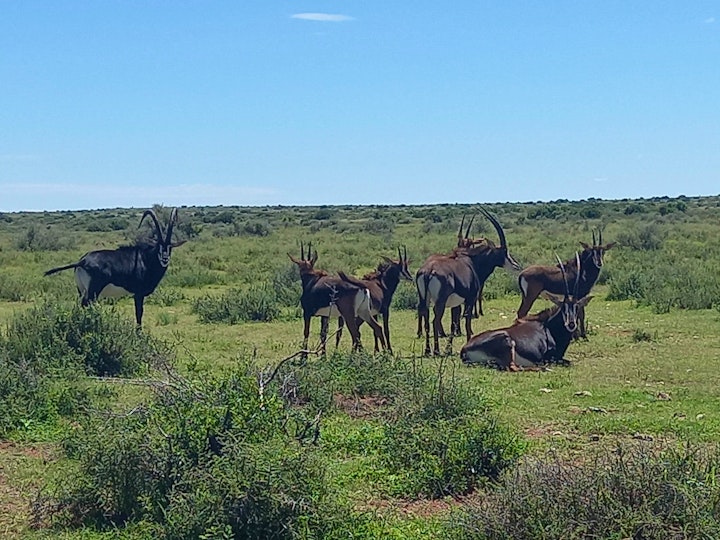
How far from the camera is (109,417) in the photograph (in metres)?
6.79

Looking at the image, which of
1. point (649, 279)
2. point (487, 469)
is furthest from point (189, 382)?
point (649, 279)

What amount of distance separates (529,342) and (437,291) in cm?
197

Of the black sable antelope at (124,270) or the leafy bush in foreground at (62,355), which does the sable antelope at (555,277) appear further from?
the leafy bush in foreground at (62,355)

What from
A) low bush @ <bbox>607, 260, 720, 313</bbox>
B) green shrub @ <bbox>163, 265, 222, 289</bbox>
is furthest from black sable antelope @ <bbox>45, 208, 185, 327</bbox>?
low bush @ <bbox>607, 260, 720, 313</bbox>

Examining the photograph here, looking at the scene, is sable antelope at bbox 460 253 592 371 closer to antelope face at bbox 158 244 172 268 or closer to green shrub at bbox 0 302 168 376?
green shrub at bbox 0 302 168 376

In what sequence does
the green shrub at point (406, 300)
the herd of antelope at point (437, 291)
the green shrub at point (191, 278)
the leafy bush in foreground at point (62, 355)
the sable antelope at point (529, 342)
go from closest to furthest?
the leafy bush in foreground at point (62, 355)
the sable antelope at point (529, 342)
the herd of antelope at point (437, 291)
the green shrub at point (406, 300)
the green shrub at point (191, 278)

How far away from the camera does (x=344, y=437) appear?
827cm

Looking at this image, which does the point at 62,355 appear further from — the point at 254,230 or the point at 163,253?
the point at 254,230

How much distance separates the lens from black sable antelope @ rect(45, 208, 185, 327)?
1566 centimetres

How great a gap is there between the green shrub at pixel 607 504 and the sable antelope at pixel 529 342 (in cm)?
671

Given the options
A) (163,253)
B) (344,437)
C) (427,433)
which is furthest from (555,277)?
(427,433)

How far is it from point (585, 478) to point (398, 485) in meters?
1.89

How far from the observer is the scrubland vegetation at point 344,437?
5.39 metres

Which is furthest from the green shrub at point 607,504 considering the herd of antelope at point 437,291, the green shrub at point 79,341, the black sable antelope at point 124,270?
the black sable antelope at point 124,270
